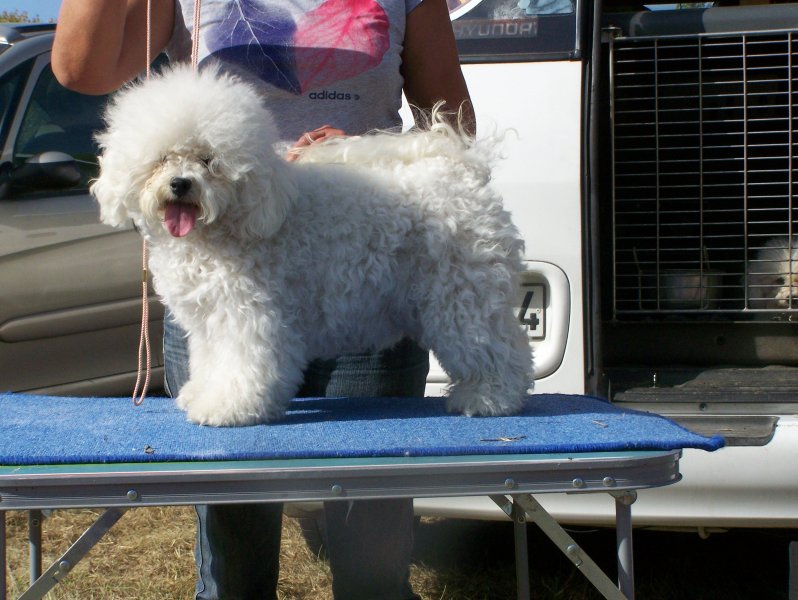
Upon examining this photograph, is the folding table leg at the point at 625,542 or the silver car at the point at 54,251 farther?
the silver car at the point at 54,251

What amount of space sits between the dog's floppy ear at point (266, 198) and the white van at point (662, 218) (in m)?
0.92

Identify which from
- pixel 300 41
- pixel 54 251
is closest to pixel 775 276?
pixel 300 41

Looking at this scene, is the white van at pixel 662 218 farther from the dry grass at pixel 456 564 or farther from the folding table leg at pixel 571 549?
the folding table leg at pixel 571 549

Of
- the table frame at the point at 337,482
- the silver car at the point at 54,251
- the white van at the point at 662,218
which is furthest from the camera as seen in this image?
the silver car at the point at 54,251

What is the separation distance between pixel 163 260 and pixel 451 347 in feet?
2.16

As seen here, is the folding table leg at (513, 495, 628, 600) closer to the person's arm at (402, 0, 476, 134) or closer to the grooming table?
the grooming table

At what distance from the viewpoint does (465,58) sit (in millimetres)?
2977

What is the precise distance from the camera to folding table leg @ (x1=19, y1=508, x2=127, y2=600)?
1.79 meters

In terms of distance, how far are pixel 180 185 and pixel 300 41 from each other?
0.59 metres

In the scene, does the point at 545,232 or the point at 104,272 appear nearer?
the point at 545,232

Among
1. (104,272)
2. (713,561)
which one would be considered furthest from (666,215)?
(104,272)

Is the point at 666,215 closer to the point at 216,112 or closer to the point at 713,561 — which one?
the point at 713,561

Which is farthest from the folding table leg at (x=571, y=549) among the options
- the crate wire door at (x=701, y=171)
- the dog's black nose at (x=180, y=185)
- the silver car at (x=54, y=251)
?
the silver car at (x=54, y=251)

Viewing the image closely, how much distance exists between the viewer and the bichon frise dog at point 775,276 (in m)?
3.20
